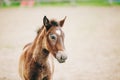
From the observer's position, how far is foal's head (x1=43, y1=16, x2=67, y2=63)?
6.46 metres

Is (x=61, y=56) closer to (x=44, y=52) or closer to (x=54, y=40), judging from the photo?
(x=54, y=40)

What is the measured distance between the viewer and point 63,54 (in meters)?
6.40

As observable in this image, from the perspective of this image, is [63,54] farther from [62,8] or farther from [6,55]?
[62,8]

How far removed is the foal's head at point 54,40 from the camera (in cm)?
646

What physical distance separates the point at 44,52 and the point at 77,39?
8.82m

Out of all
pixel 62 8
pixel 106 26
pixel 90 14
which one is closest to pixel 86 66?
pixel 106 26

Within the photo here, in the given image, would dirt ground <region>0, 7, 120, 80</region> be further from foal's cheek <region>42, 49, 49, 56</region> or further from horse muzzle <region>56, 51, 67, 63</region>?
horse muzzle <region>56, 51, 67, 63</region>

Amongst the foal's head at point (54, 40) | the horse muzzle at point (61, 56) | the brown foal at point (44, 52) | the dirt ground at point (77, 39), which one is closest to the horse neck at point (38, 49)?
the brown foal at point (44, 52)

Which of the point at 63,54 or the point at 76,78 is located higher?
the point at 63,54

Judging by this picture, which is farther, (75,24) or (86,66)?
(75,24)

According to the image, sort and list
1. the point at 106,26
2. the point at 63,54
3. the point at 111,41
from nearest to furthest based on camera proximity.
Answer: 1. the point at 63,54
2. the point at 111,41
3. the point at 106,26

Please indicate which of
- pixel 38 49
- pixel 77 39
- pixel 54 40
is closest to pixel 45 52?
pixel 38 49

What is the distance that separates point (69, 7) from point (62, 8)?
2.90 feet

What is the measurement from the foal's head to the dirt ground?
3.57 ft
